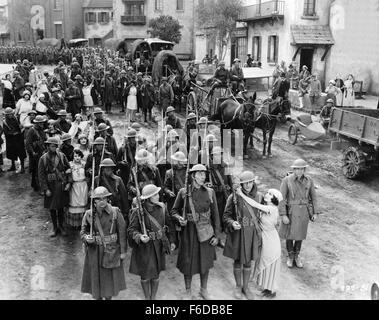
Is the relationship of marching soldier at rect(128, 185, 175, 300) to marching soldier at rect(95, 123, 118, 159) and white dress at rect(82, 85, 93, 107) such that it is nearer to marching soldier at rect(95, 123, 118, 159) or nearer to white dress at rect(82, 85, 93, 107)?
marching soldier at rect(95, 123, 118, 159)

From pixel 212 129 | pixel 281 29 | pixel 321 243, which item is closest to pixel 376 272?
pixel 321 243

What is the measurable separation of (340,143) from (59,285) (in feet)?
28.9

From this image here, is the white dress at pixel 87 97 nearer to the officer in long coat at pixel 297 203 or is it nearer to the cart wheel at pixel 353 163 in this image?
the cart wheel at pixel 353 163

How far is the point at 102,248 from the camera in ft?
18.7

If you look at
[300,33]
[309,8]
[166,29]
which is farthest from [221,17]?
[166,29]

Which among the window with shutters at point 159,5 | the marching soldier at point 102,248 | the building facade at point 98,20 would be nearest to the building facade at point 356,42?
the marching soldier at point 102,248

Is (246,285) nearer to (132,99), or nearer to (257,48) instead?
(132,99)

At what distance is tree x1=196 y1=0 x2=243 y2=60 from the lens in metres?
31.0

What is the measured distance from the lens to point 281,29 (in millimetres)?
26625

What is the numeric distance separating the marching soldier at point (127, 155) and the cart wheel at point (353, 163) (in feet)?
19.2

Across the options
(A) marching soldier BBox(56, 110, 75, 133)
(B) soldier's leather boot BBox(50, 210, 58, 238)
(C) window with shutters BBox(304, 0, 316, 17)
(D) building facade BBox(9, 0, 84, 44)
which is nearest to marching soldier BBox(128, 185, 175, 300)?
(B) soldier's leather boot BBox(50, 210, 58, 238)

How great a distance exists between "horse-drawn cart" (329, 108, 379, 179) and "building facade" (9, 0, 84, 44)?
144 feet

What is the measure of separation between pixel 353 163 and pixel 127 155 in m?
6.07

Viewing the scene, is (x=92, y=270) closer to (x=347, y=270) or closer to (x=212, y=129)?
(x=347, y=270)
